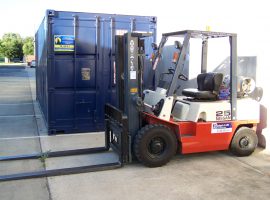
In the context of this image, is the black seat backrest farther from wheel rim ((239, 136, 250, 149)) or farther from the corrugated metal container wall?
the corrugated metal container wall

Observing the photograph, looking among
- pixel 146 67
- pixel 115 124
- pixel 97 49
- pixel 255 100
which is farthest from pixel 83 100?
pixel 255 100

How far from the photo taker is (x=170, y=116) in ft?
20.2

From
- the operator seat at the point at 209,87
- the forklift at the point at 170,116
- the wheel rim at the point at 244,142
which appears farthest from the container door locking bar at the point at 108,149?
the wheel rim at the point at 244,142

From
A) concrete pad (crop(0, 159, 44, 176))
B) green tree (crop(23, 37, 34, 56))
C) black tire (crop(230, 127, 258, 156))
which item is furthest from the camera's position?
green tree (crop(23, 37, 34, 56))

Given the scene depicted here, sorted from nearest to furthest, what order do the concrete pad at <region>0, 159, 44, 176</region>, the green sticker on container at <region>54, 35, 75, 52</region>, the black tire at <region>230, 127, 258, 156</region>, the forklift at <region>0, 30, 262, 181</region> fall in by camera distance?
the concrete pad at <region>0, 159, 44, 176</region> → the forklift at <region>0, 30, 262, 181</region> → the black tire at <region>230, 127, 258, 156</region> → the green sticker on container at <region>54, 35, 75, 52</region>

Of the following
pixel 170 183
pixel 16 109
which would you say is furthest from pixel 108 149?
pixel 16 109

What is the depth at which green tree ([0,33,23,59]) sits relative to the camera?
8650 cm

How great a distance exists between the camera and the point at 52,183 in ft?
16.6

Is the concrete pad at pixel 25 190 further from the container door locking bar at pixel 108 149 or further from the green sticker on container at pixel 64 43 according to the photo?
the green sticker on container at pixel 64 43

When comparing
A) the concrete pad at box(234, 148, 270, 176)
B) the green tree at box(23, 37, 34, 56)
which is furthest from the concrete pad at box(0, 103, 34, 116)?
the green tree at box(23, 37, 34, 56)

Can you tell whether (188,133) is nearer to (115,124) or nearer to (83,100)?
(115,124)

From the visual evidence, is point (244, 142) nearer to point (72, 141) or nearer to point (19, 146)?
point (72, 141)

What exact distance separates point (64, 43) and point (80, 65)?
64 centimetres

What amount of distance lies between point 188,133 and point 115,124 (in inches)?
51.9
